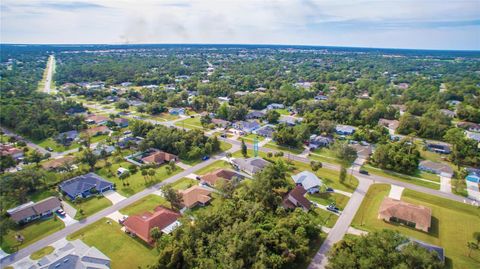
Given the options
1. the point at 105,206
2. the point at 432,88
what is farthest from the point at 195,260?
the point at 432,88

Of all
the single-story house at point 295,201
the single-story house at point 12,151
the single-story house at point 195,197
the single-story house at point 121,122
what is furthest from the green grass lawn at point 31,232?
the single-story house at point 121,122

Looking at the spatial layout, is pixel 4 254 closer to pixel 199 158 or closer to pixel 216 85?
pixel 199 158

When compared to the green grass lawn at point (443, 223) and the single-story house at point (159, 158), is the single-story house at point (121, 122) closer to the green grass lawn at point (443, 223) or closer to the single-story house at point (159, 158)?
the single-story house at point (159, 158)

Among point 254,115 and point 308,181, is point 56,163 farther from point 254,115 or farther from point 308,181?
point 254,115

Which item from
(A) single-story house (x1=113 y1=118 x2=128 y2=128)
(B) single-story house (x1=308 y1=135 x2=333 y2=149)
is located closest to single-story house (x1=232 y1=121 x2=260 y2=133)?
(B) single-story house (x1=308 y1=135 x2=333 y2=149)

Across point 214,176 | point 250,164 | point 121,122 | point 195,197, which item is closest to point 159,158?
point 214,176
